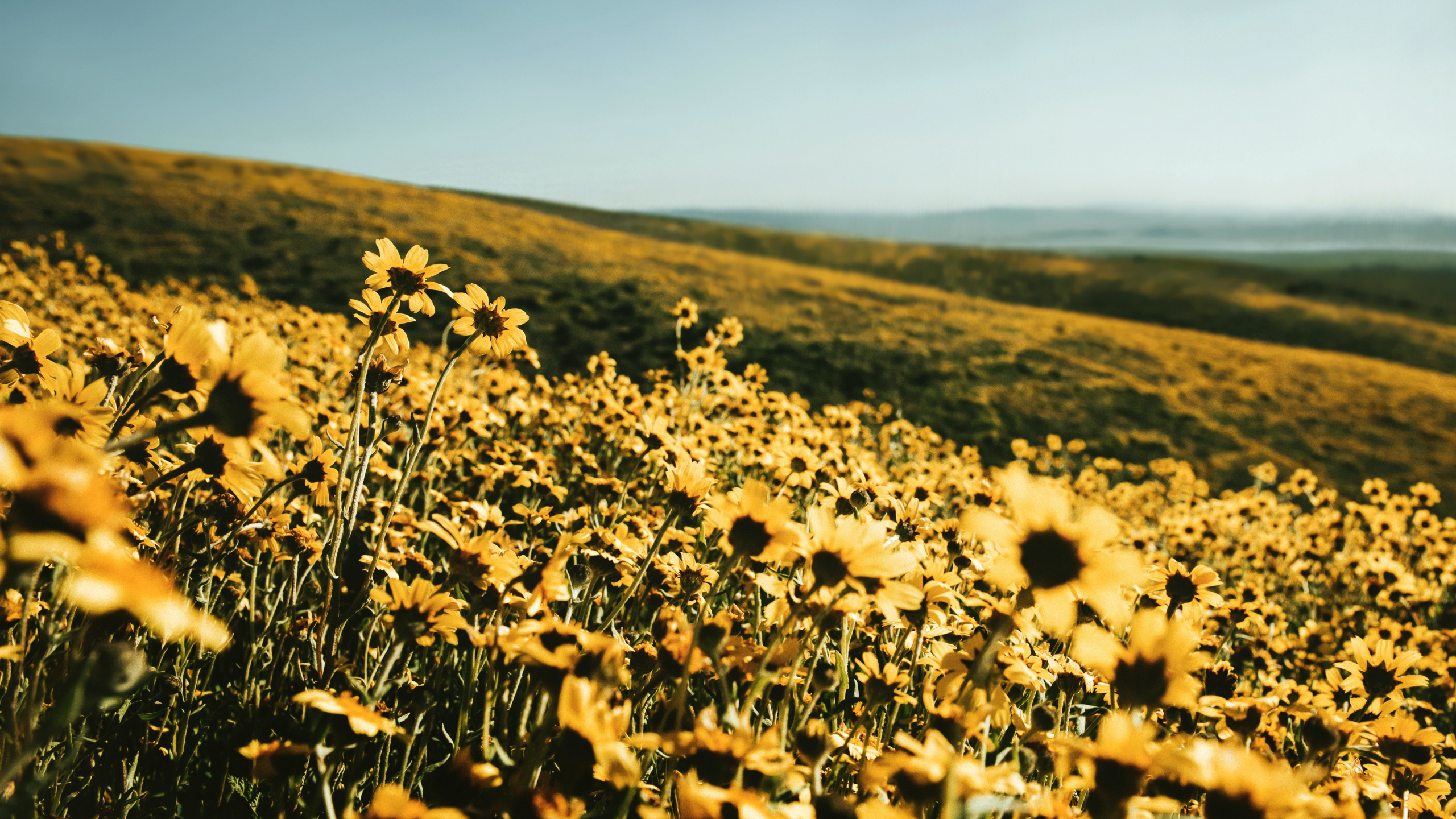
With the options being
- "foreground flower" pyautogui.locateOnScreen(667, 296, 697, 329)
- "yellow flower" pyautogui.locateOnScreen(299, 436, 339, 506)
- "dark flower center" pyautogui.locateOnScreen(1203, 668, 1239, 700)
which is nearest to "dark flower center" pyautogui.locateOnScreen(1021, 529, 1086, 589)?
"dark flower center" pyautogui.locateOnScreen(1203, 668, 1239, 700)

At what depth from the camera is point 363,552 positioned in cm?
208

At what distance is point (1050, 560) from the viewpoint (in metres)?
1.19

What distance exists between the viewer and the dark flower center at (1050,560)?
1.18 metres

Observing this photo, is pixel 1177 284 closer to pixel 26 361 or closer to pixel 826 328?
pixel 826 328

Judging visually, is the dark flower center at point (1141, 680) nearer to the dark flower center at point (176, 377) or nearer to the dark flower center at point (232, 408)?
the dark flower center at point (232, 408)

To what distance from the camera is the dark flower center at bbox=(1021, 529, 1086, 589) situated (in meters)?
1.18

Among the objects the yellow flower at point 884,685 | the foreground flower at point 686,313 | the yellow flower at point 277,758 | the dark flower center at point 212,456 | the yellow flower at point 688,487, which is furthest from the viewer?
the foreground flower at point 686,313

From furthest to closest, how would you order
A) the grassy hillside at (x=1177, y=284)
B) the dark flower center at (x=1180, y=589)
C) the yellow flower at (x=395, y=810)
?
1. the grassy hillside at (x=1177, y=284)
2. the dark flower center at (x=1180, y=589)
3. the yellow flower at (x=395, y=810)

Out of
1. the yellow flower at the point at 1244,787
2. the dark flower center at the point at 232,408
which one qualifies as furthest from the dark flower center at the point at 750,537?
the dark flower center at the point at 232,408

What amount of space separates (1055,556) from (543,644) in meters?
0.95

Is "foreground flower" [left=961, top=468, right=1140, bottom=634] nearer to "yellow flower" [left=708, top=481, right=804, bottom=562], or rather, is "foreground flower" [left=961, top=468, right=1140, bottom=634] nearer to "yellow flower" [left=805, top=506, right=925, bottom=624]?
"yellow flower" [left=805, top=506, right=925, bottom=624]

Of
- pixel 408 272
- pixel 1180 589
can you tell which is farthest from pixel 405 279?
pixel 1180 589

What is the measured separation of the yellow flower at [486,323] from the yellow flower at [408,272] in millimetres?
99

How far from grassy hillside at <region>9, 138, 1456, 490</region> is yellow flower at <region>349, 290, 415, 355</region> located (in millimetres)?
13863
